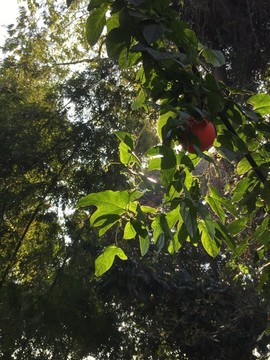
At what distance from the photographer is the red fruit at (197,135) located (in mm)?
743

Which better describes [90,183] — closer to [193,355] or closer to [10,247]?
[10,247]

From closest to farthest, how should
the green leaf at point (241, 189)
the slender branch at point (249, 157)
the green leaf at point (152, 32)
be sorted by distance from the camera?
the green leaf at point (152, 32)
the slender branch at point (249, 157)
the green leaf at point (241, 189)

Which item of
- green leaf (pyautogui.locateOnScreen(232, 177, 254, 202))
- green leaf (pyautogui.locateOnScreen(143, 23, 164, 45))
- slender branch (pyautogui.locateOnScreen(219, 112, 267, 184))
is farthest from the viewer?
green leaf (pyautogui.locateOnScreen(232, 177, 254, 202))

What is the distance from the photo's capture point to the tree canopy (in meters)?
0.80

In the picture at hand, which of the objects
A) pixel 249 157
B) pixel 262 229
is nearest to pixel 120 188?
pixel 262 229

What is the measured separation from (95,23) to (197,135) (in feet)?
0.80

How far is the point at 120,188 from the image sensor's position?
390 centimetres

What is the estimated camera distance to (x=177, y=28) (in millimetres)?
765

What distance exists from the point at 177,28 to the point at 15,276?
12.5 feet

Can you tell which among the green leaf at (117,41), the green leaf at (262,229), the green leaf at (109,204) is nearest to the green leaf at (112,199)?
the green leaf at (109,204)

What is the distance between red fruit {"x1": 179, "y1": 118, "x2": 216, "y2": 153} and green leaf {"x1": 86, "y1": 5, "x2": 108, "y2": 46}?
21 cm

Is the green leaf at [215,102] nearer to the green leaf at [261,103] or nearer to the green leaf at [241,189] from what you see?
the green leaf at [261,103]

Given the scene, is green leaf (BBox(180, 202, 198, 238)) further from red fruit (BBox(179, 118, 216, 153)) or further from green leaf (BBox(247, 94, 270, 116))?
green leaf (BBox(247, 94, 270, 116))

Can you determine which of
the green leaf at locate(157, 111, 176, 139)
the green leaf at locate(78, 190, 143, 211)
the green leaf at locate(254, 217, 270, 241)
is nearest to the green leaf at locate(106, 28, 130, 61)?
the green leaf at locate(157, 111, 176, 139)
